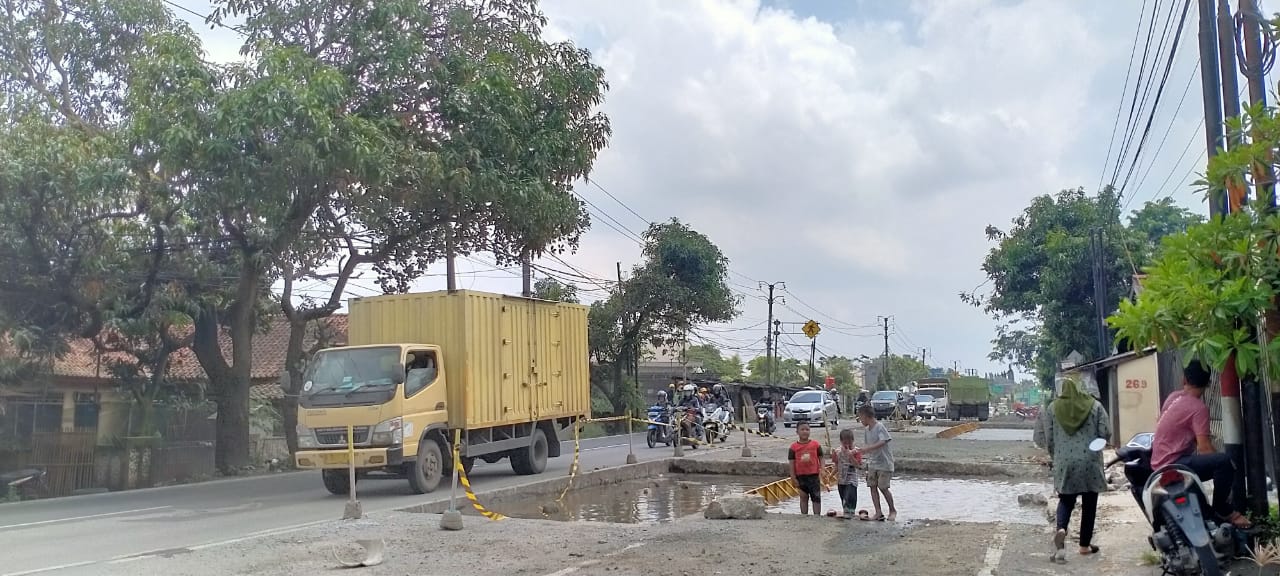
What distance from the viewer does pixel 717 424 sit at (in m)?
28.1

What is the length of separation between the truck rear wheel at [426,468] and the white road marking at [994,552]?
8.05m

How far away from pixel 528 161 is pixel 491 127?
1238 millimetres

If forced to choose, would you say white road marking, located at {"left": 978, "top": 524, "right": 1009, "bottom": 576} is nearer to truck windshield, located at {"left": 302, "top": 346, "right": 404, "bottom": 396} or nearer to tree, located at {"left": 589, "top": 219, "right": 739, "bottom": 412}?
truck windshield, located at {"left": 302, "top": 346, "right": 404, "bottom": 396}

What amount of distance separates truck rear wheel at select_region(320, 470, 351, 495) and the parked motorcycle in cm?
530

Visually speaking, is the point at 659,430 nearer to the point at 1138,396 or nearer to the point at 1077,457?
the point at 1138,396

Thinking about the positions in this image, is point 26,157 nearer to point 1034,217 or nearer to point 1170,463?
point 1170,463

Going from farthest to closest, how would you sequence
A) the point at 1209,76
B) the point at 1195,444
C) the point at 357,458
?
the point at 357,458
the point at 1209,76
the point at 1195,444

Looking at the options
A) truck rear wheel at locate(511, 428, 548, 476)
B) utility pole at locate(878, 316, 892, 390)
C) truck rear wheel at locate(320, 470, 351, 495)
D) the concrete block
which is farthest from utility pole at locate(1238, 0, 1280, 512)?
utility pole at locate(878, 316, 892, 390)

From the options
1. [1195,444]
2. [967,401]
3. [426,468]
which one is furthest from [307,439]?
[967,401]

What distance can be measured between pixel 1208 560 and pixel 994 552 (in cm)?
265

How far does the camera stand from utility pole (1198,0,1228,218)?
9.88 meters

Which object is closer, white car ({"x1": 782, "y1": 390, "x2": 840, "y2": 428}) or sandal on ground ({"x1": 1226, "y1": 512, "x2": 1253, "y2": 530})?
sandal on ground ({"x1": 1226, "y1": 512, "x2": 1253, "y2": 530})

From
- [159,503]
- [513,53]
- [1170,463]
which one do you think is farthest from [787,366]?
[1170,463]

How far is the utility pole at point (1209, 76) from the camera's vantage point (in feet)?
32.4
